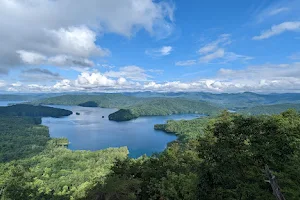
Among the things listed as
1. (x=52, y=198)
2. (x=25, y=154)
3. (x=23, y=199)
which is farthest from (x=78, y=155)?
(x=23, y=199)

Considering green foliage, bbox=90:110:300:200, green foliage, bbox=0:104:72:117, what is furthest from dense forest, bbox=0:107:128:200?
green foliage, bbox=0:104:72:117

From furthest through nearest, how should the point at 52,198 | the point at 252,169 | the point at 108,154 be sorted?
the point at 108,154 → the point at 52,198 → the point at 252,169

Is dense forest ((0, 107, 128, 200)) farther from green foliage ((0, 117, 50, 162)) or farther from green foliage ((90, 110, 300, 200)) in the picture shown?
green foliage ((90, 110, 300, 200))

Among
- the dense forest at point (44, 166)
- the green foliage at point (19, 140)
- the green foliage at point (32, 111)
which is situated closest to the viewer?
the dense forest at point (44, 166)

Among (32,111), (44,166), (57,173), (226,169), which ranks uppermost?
(226,169)

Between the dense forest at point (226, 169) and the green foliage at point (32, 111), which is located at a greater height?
the dense forest at point (226, 169)

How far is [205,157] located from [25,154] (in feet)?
245

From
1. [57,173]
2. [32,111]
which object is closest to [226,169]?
[57,173]

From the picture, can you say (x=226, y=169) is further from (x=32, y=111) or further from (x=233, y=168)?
(x=32, y=111)

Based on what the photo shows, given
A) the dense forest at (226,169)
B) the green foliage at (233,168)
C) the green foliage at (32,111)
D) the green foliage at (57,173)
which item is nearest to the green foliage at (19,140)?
the green foliage at (57,173)

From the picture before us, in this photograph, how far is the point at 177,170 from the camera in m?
16.8

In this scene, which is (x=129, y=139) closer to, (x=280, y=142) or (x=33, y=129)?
(x=33, y=129)

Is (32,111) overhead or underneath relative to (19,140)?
overhead

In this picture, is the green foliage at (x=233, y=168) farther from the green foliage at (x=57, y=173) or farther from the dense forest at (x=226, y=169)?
the green foliage at (x=57, y=173)
